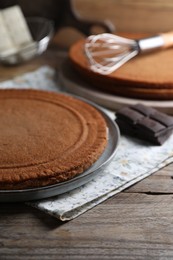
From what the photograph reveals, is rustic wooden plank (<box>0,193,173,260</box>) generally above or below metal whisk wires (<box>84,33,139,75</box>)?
above

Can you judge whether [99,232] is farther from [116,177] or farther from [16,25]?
[16,25]

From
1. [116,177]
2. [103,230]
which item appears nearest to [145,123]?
[116,177]

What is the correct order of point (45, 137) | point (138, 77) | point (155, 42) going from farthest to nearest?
point (155, 42)
point (138, 77)
point (45, 137)

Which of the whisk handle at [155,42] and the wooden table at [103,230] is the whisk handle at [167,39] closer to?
the whisk handle at [155,42]

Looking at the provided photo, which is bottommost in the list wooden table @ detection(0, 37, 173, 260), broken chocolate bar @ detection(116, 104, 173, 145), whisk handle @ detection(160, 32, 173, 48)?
whisk handle @ detection(160, 32, 173, 48)

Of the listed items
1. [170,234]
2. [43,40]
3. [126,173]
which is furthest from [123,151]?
[43,40]

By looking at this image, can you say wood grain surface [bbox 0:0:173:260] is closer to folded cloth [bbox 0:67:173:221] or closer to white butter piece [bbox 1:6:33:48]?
folded cloth [bbox 0:67:173:221]

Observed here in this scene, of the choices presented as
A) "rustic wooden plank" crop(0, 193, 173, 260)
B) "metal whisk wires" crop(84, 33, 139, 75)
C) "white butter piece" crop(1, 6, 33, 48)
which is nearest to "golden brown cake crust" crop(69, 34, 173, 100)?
"metal whisk wires" crop(84, 33, 139, 75)

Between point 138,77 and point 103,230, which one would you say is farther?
point 138,77
